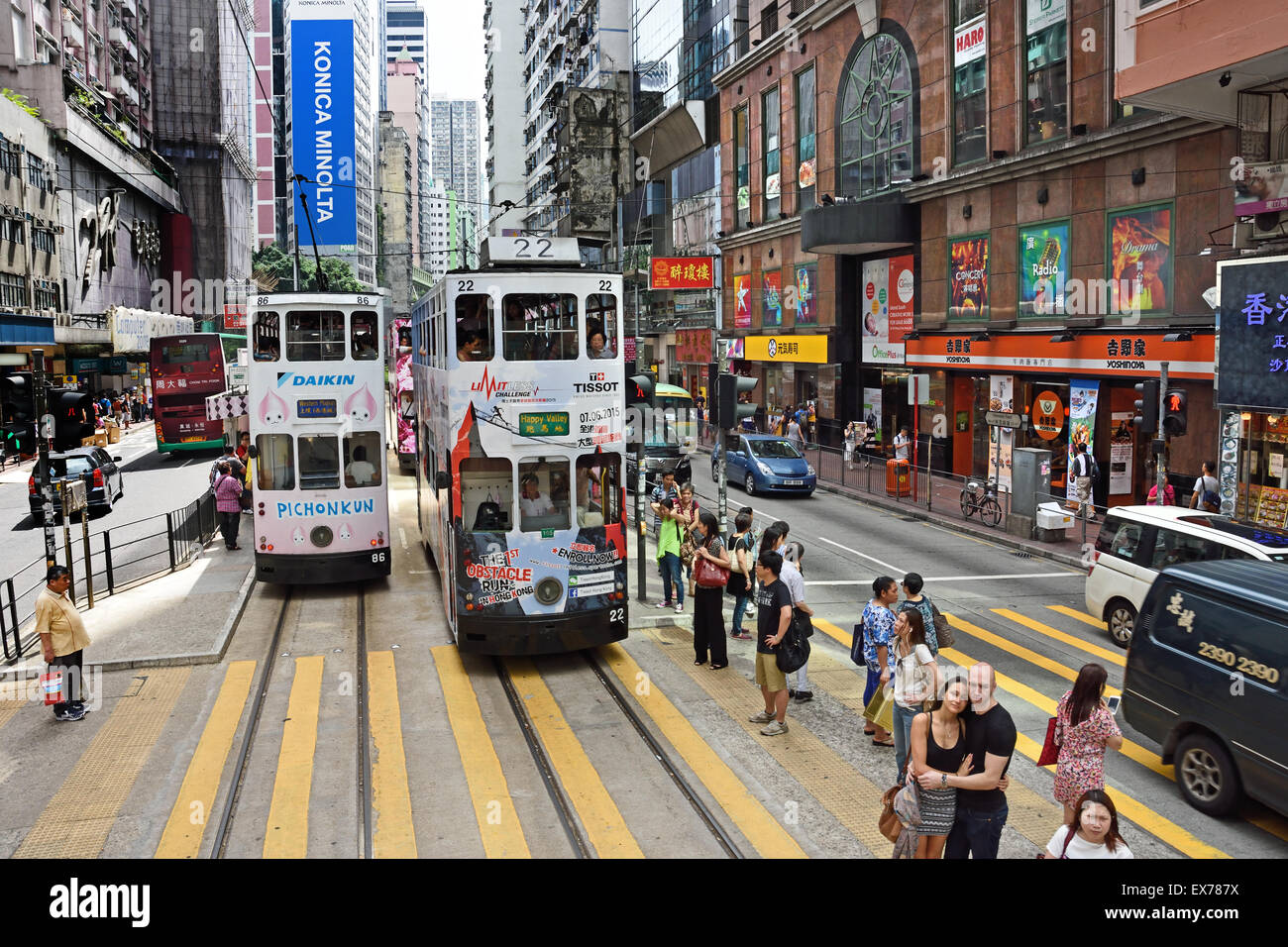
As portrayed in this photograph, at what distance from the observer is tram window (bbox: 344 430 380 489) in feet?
57.3

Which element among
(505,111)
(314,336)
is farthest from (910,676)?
(505,111)

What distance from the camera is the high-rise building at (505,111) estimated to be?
120 meters

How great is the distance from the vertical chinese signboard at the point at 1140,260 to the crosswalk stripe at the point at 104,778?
21.8 meters

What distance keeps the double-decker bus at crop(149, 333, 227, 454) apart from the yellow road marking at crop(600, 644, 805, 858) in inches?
1311

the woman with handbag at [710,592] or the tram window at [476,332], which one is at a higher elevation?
the tram window at [476,332]

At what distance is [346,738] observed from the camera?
1085 centimetres

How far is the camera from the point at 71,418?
38.3 ft

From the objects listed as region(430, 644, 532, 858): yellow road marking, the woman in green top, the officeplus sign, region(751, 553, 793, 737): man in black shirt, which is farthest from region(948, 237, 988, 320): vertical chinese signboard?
region(751, 553, 793, 737): man in black shirt

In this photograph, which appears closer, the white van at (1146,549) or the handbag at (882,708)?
the handbag at (882,708)

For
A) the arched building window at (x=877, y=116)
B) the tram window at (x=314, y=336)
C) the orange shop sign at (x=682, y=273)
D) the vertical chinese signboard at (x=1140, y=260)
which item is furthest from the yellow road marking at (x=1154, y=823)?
the orange shop sign at (x=682, y=273)

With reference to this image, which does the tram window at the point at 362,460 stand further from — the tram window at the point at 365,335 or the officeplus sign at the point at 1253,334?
the officeplus sign at the point at 1253,334

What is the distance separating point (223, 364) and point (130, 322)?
1675 centimetres
